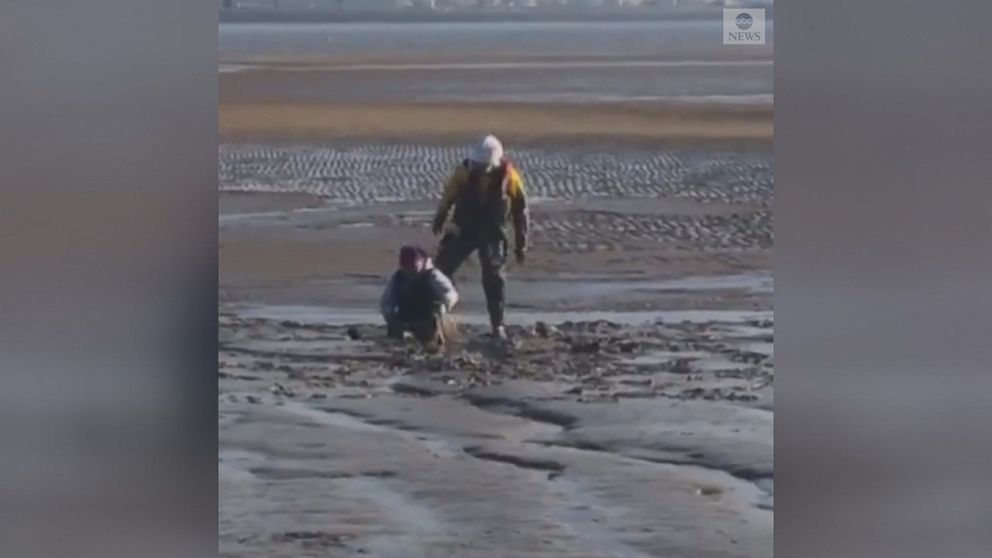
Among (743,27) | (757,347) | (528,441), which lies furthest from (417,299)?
(743,27)

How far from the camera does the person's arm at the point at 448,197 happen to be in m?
3.56

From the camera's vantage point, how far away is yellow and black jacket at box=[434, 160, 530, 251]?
3559 millimetres

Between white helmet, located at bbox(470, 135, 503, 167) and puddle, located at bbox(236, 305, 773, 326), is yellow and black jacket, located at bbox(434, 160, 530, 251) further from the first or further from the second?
puddle, located at bbox(236, 305, 773, 326)

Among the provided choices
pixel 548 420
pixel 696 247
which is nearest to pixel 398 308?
pixel 548 420

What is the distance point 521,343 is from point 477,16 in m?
0.81

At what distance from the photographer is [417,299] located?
3555mm

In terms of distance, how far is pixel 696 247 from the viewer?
11.6ft

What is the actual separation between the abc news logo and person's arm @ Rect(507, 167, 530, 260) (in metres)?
0.61

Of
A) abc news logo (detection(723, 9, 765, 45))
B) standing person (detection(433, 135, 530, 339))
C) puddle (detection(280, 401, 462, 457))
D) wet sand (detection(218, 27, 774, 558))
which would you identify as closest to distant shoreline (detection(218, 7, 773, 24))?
abc news logo (detection(723, 9, 765, 45))
